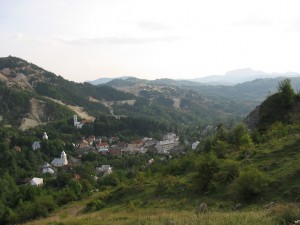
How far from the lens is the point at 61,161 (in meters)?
94.9

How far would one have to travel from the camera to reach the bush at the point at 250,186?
17.0m

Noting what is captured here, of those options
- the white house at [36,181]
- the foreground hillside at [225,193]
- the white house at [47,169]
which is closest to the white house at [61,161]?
the white house at [47,169]

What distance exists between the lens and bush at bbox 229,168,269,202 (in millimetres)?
17000

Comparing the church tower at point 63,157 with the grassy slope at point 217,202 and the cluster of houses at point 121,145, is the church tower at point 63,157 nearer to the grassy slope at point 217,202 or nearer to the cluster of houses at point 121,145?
the cluster of houses at point 121,145

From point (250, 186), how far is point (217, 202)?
207cm

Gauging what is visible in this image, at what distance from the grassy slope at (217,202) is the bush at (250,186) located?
0.42 m

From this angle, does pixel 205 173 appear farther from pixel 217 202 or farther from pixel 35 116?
pixel 35 116

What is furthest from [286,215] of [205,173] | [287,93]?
[287,93]

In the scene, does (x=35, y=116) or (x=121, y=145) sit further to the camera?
(x=35, y=116)

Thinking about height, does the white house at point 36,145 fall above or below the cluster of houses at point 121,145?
above

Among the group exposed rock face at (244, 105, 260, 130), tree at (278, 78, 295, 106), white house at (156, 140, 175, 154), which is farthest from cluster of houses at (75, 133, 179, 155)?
tree at (278, 78, 295, 106)

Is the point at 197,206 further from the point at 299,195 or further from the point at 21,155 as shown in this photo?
the point at 21,155

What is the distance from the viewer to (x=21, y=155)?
92062mm

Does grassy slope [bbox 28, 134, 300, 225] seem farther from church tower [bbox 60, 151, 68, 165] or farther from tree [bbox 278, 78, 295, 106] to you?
church tower [bbox 60, 151, 68, 165]
